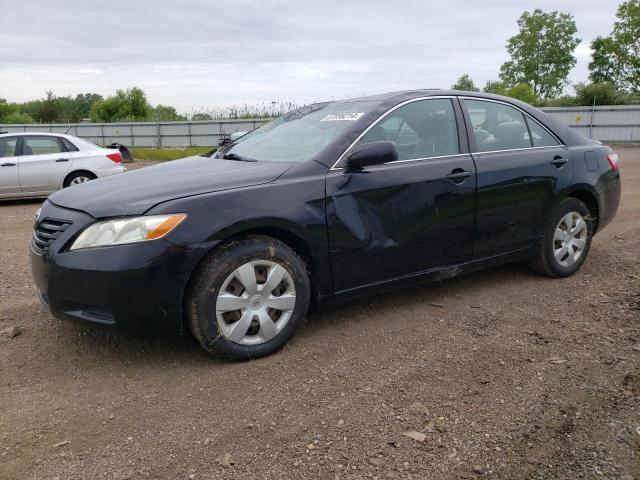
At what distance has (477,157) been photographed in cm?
426

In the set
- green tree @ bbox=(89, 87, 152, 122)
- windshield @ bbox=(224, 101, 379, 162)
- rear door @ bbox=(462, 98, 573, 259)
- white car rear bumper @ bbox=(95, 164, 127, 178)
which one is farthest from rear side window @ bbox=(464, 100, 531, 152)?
green tree @ bbox=(89, 87, 152, 122)

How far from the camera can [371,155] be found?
3.58 metres

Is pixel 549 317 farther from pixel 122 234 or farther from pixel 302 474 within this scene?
pixel 122 234

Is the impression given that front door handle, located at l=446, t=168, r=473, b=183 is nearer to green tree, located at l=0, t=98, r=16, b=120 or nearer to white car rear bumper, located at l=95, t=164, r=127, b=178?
white car rear bumper, located at l=95, t=164, r=127, b=178

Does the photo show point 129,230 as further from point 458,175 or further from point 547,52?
point 547,52

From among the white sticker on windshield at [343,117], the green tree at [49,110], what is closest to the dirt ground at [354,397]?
the white sticker on windshield at [343,117]

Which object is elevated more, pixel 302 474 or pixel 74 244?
pixel 74 244

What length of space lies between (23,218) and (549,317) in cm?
806

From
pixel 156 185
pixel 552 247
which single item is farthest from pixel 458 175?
pixel 156 185

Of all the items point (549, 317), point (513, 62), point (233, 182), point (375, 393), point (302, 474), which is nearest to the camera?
point (302, 474)

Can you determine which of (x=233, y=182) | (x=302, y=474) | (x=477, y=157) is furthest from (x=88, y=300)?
(x=477, y=157)

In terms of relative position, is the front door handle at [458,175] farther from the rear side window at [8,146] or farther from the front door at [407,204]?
the rear side window at [8,146]

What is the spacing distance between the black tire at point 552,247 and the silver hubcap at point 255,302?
7.96 feet

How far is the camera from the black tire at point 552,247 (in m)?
4.73
